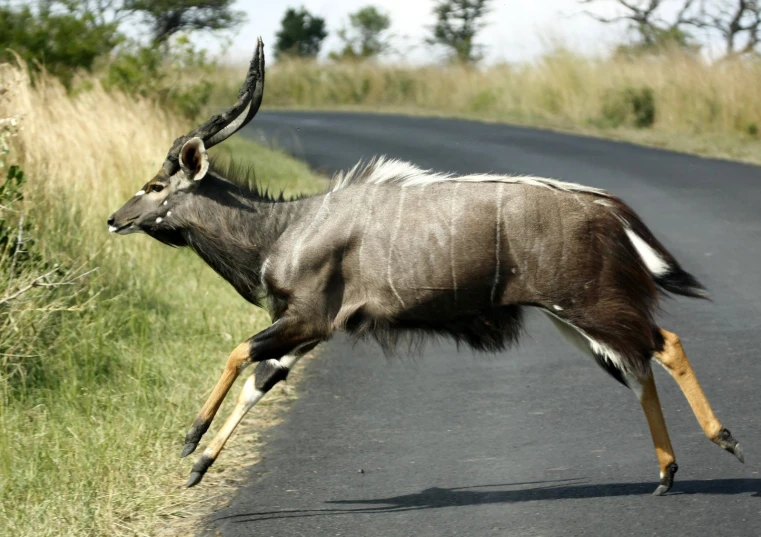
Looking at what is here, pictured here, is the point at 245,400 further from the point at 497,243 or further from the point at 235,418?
the point at 497,243

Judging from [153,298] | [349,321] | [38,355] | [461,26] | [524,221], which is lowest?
[461,26]

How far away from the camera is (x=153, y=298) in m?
8.72

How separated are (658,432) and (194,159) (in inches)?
96.6

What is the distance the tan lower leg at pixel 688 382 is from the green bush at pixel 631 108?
16470mm

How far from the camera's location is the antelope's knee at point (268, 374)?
5.37 metres

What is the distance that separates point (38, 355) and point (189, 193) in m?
1.65

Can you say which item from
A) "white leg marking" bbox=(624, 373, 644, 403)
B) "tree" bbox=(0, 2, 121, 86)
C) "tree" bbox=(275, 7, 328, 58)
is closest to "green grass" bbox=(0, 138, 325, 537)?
"white leg marking" bbox=(624, 373, 644, 403)

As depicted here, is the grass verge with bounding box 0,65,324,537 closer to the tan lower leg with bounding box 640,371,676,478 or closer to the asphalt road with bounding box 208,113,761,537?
the asphalt road with bounding box 208,113,761,537

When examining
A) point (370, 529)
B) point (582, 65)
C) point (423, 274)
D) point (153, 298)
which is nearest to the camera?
point (370, 529)

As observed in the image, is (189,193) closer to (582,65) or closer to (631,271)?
(631,271)

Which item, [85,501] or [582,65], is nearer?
[85,501]

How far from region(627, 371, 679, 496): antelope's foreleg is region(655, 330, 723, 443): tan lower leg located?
0.34 feet

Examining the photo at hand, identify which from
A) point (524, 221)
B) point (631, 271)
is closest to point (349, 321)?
point (524, 221)

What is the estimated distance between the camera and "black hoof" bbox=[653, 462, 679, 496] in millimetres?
5031
